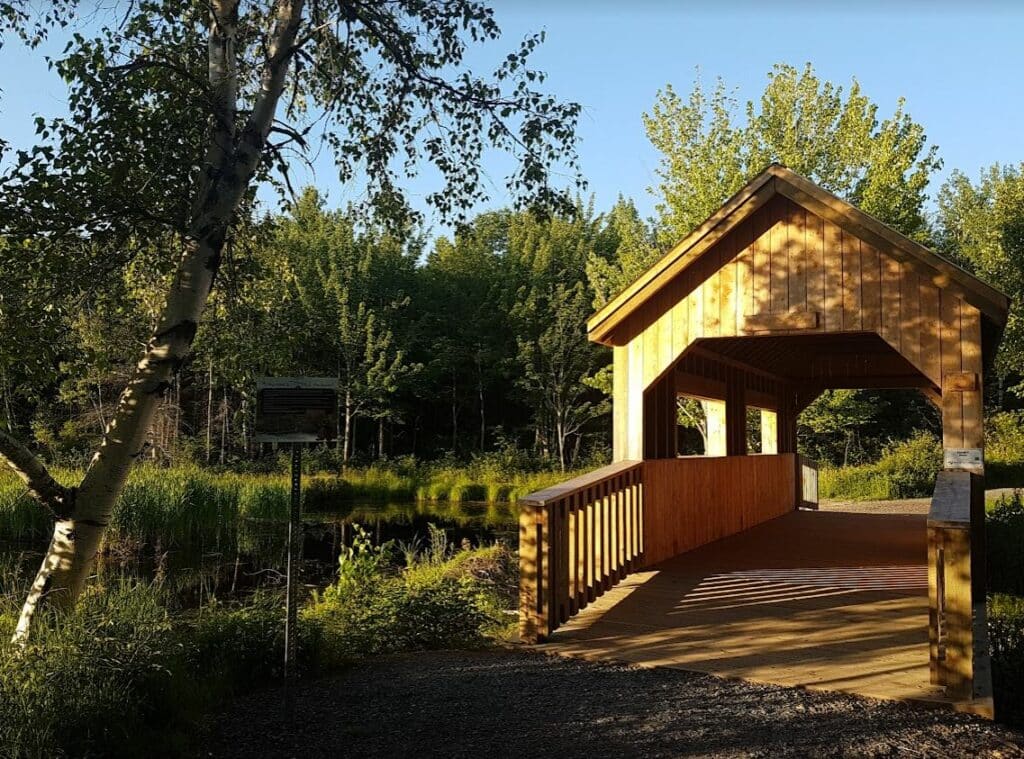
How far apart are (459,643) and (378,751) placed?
2.15m

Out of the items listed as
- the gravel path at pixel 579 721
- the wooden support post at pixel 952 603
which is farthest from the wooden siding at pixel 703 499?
the wooden support post at pixel 952 603

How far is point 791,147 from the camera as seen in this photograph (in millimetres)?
20938

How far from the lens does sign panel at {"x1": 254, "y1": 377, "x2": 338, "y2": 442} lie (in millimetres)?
4562

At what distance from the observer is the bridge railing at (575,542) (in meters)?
5.86

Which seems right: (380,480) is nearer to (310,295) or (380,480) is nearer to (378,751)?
(310,295)

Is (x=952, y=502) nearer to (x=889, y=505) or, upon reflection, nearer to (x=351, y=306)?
(x=889, y=505)

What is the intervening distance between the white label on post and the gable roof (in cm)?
102

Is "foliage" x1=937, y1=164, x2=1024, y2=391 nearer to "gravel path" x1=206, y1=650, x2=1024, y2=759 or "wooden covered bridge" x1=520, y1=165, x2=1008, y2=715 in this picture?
"wooden covered bridge" x1=520, y1=165, x2=1008, y2=715

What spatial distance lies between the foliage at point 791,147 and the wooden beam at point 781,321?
12.9 meters

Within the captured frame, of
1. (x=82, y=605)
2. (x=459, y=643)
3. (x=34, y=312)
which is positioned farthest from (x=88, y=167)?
(x=459, y=643)

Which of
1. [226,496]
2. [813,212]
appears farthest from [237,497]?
[813,212]

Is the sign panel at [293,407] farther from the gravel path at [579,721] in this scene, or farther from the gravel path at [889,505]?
the gravel path at [889,505]

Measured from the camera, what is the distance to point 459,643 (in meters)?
6.04

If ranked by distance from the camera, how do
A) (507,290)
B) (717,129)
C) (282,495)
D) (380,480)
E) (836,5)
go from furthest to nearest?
1. (507,290)
2. (380,480)
3. (717,129)
4. (282,495)
5. (836,5)
